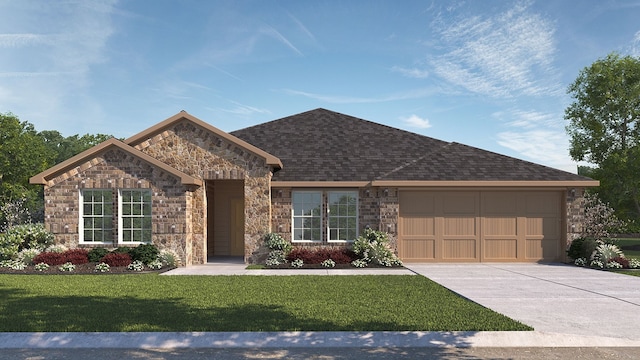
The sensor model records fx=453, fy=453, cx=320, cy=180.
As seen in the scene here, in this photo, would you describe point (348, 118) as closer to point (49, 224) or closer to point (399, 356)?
point (49, 224)

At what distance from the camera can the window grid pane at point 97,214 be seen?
632 inches

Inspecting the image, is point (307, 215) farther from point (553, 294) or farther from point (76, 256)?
point (553, 294)

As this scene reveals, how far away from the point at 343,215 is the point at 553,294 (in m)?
8.29

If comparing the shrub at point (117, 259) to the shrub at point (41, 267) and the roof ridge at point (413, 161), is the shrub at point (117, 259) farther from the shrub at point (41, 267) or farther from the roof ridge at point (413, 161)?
the roof ridge at point (413, 161)

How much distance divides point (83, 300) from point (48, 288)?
7.94 ft

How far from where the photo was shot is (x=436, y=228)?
17188 millimetres

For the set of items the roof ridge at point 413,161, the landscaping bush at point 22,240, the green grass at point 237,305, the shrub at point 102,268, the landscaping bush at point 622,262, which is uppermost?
the roof ridge at point 413,161

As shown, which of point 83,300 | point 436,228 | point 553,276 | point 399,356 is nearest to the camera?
point 399,356

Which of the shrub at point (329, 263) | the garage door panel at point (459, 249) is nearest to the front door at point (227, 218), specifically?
the shrub at point (329, 263)

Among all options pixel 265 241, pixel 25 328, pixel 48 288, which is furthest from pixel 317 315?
pixel 265 241

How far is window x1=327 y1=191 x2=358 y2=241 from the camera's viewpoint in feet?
57.2

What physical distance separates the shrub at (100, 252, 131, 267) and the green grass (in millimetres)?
1777

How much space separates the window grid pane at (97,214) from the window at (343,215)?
7.94 m

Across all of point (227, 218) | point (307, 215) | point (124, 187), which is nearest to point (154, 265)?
point (124, 187)
